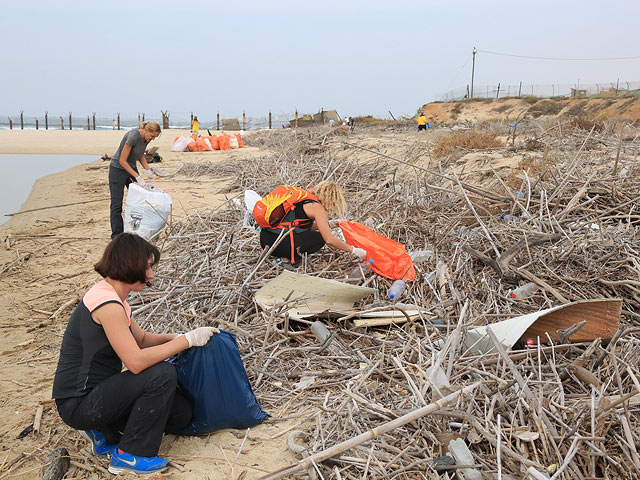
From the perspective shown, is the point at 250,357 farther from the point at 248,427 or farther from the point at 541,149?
the point at 541,149

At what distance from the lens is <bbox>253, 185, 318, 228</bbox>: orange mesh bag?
4.06 metres

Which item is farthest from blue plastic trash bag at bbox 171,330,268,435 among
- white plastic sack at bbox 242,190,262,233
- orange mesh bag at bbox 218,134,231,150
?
orange mesh bag at bbox 218,134,231,150

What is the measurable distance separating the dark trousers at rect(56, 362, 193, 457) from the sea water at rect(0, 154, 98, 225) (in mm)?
7196

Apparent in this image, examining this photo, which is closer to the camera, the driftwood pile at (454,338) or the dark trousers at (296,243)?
the driftwood pile at (454,338)

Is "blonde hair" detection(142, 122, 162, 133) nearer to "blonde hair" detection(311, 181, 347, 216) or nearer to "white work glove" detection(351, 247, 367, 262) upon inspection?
"blonde hair" detection(311, 181, 347, 216)

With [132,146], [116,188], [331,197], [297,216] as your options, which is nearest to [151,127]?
[132,146]

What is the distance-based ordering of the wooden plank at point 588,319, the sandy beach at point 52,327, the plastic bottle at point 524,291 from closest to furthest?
the sandy beach at point 52,327, the wooden plank at point 588,319, the plastic bottle at point 524,291

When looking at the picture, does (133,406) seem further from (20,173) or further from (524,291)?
(20,173)

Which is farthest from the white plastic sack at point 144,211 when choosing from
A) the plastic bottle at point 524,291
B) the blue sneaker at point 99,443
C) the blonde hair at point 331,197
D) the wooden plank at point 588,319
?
the wooden plank at point 588,319

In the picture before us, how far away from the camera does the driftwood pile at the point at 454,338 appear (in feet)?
6.97

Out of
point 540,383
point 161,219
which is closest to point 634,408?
point 540,383

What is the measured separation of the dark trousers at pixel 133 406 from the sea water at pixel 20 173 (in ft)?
23.6

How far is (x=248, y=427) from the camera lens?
2611 millimetres

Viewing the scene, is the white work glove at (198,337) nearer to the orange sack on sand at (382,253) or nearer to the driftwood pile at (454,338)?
the driftwood pile at (454,338)
